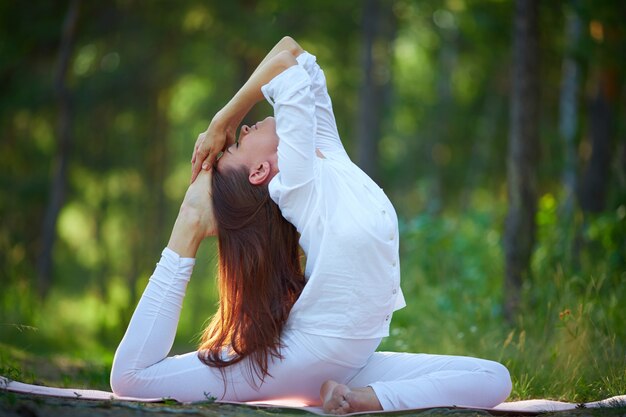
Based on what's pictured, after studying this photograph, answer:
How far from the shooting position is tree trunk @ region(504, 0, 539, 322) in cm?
665

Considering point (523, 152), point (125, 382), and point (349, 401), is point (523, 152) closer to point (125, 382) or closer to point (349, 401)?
point (349, 401)

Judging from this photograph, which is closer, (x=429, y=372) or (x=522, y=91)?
(x=429, y=372)

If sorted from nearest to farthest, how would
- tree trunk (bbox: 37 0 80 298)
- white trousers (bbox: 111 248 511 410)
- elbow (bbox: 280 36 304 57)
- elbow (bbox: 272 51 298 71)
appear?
white trousers (bbox: 111 248 511 410) → elbow (bbox: 272 51 298 71) → elbow (bbox: 280 36 304 57) → tree trunk (bbox: 37 0 80 298)

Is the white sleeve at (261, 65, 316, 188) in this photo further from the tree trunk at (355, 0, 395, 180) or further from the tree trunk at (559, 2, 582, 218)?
the tree trunk at (355, 0, 395, 180)

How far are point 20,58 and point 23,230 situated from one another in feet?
12.6

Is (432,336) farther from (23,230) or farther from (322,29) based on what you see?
(23,230)

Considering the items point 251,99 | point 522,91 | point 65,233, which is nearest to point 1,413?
point 251,99

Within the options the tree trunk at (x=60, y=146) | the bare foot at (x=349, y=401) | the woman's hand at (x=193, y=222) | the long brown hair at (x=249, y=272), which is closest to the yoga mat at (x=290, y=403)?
the bare foot at (x=349, y=401)

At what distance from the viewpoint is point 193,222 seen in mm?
3938

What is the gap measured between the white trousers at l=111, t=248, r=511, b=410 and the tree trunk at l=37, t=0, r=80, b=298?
28.8 feet

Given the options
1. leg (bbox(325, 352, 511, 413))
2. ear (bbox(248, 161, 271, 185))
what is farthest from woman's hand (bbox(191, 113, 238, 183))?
leg (bbox(325, 352, 511, 413))

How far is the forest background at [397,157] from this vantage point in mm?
6137

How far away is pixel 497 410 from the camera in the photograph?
3691mm

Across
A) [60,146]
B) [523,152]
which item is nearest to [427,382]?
[523,152]
